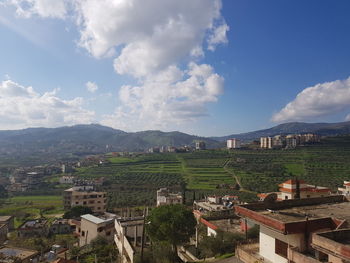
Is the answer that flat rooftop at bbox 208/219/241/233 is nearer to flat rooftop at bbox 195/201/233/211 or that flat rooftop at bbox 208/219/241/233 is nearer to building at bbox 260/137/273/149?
flat rooftop at bbox 195/201/233/211

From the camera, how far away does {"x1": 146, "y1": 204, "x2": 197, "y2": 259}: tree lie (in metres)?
21.9

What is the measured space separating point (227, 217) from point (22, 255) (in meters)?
20.7

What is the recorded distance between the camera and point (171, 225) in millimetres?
21688

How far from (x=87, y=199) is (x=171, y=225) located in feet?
140

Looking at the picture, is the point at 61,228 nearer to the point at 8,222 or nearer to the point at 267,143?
the point at 8,222

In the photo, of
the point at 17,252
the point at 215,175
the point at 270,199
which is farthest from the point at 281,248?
the point at 215,175

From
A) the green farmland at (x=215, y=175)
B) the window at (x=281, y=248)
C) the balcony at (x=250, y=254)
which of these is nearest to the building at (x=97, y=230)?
the green farmland at (x=215, y=175)

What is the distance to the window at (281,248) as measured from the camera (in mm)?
10266

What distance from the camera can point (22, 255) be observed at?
28.0 meters

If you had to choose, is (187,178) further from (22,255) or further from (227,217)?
(22,255)

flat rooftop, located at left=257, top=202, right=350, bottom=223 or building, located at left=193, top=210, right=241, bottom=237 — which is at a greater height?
flat rooftop, located at left=257, top=202, right=350, bottom=223

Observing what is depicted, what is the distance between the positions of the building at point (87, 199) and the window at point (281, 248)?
168 feet

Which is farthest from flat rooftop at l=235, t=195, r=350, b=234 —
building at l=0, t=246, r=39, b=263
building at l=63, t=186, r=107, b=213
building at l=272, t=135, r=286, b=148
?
building at l=272, t=135, r=286, b=148

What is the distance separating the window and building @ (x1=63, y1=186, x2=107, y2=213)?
2011 inches
